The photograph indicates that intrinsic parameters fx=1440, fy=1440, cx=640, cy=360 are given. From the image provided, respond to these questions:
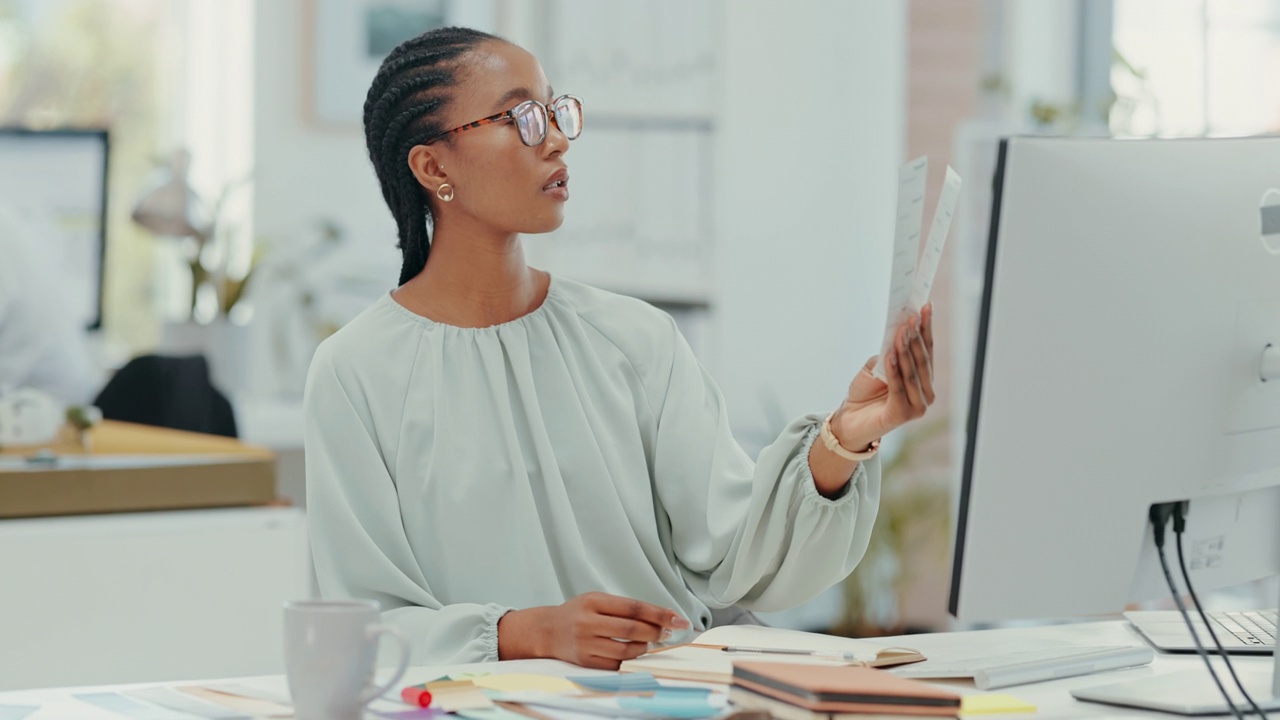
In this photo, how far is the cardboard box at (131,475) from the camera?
213 cm

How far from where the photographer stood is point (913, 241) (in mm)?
1064

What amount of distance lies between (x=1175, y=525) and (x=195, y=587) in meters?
1.58

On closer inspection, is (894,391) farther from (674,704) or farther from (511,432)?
(511,432)

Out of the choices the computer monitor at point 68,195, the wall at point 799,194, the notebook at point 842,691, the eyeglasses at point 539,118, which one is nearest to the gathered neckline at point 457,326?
the eyeglasses at point 539,118

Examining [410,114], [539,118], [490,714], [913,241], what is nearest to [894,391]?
[913,241]

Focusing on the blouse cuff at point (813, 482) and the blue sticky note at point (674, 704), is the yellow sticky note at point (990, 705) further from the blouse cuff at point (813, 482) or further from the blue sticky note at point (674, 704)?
the blouse cuff at point (813, 482)

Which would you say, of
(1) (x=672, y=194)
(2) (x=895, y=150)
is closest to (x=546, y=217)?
(1) (x=672, y=194)

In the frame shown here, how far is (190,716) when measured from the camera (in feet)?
3.50

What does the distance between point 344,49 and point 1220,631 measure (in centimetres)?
298

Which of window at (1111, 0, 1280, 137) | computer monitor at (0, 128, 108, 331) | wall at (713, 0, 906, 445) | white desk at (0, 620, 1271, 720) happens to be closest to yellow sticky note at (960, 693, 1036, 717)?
white desk at (0, 620, 1271, 720)

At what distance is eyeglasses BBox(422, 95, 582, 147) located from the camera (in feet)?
5.23

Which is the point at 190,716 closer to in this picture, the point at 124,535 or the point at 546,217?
the point at 546,217

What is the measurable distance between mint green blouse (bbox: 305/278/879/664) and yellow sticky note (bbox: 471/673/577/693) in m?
0.23

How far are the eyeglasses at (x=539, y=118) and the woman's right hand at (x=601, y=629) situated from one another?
553 millimetres
